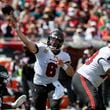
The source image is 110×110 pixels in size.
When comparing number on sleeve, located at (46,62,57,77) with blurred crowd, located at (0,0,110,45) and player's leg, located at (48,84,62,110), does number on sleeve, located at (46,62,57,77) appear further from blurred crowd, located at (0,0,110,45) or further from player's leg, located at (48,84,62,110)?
blurred crowd, located at (0,0,110,45)

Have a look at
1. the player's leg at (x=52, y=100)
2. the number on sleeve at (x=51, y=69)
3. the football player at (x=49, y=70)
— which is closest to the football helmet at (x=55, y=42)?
the football player at (x=49, y=70)

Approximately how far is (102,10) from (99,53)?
8019 millimetres

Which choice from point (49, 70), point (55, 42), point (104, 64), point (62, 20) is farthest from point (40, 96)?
point (62, 20)

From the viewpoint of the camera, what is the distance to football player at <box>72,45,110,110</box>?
25.2ft

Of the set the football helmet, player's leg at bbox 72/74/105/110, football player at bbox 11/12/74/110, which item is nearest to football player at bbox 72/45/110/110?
player's leg at bbox 72/74/105/110

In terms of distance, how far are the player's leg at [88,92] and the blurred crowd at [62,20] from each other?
5379 mm

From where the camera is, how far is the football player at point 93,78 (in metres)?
7.68

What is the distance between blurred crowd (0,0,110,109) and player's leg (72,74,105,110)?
212 inches

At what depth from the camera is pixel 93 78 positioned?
7871 millimetres

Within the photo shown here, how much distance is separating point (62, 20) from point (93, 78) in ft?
25.2

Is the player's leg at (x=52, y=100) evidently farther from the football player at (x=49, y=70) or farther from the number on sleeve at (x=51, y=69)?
the number on sleeve at (x=51, y=69)

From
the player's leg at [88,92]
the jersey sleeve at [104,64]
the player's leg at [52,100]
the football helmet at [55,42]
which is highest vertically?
the football helmet at [55,42]

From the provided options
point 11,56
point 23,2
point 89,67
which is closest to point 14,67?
point 11,56

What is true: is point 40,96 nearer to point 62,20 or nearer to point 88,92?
point 88,92
